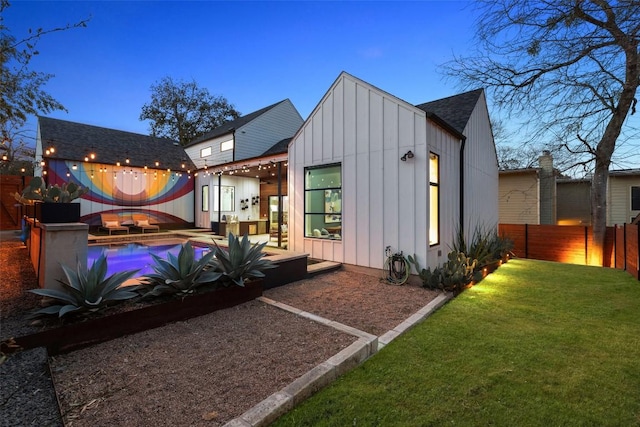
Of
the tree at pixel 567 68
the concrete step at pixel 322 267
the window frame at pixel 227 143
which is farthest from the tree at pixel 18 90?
the window frame at pixel 227 143

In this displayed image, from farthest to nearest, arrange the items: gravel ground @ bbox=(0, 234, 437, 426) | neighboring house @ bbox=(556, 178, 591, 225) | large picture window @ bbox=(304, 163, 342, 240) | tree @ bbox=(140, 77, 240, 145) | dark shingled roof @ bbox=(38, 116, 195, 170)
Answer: tree @ bbox=(140, 77, 240, 145), neighboring house @ bbox=(556, 178, 591, 225), dark shingled roof @ bbox=(38, 116, 195, 170), large picture window @ bbox=(304, 163, 342, 240), gravel ground @ bbox=(0, 234, 437, 426)

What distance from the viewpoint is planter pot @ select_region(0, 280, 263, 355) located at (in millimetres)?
2705

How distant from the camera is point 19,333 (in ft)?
8.63

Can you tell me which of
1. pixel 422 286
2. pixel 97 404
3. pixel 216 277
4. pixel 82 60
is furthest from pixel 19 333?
pixel 82 60

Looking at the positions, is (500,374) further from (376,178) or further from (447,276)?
(376,178)

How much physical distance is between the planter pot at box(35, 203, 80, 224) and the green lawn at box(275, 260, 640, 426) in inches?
154

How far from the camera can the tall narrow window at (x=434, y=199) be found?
624 centimetres

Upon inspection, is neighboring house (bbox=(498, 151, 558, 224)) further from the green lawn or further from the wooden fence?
the green lawn

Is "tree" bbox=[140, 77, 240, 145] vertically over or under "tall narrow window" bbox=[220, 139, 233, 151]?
over

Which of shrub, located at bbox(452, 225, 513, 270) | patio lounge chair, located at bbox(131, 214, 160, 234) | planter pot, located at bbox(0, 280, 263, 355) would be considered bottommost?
planter pot, located at bbox(0, 280, 263, 355)

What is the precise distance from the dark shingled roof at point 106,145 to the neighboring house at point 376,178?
10046 millimetres

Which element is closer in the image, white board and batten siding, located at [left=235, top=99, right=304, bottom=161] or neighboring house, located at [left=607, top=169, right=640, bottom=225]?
neighboring house, located at [left=607, top=169, right=640, bottom=225]

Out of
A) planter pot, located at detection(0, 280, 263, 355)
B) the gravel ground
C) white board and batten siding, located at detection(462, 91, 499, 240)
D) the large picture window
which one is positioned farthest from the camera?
white board and batten siding, located at detection(462, 91, 499, 240)

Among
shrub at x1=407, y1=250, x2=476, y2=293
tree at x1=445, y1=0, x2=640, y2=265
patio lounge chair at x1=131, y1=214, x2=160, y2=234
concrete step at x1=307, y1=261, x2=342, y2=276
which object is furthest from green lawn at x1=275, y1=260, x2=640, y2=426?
patio lounge chair at x1=131, y1=214, x2=160, y2=234
